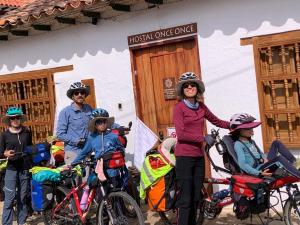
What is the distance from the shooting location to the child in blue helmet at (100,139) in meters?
5.40

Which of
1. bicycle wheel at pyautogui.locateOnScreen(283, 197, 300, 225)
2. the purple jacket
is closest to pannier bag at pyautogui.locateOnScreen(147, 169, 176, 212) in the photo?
the purple jacket

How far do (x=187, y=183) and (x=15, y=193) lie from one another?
8.82 ft

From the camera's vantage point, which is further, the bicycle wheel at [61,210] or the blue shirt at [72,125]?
the blue shirt at [72,125]

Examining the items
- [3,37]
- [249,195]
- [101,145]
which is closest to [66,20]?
[3,37]

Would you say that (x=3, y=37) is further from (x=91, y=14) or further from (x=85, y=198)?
(x=85, y=198)

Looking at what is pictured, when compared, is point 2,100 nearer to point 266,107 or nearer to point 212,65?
point 212,65

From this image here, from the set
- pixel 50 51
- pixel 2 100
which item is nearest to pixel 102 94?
pixel 50 51

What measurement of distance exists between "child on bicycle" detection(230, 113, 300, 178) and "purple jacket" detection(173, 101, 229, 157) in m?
0.38

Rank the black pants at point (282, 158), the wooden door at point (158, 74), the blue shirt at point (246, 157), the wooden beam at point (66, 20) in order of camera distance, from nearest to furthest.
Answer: the black pants at point (282, 158) → the blue shirt at point (246, 157) → the wooden door at point (158, 74) → the wooden beam at point (66, 20)

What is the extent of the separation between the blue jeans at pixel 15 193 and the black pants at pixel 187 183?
248 cm

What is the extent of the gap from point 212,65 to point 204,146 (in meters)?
1.71

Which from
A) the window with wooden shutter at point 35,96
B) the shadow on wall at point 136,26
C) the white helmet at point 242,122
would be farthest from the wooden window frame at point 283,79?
the window with wooden shutter at point 35,96

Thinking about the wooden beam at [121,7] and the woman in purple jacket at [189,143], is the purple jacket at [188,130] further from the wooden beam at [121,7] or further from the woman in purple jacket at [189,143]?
the wooden beam at [121,7]

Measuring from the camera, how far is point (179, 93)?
4922 millimetres
